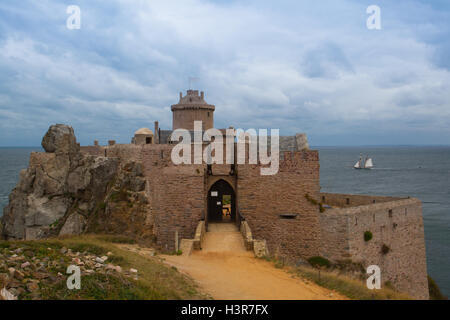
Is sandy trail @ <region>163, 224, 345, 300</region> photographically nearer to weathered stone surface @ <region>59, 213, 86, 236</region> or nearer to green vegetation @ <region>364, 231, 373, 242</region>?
green vegetation @ <region>364, 231, 373, 242</region>

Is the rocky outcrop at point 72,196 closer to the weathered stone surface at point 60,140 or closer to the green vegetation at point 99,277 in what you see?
the weathered stone surface at point 60,140

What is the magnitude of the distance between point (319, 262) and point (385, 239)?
14.5 feet

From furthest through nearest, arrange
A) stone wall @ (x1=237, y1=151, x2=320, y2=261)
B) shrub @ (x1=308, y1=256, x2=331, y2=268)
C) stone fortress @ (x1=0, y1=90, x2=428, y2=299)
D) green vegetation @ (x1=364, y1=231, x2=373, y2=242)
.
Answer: stone wall @ (x1=237, y1=151, x2=320, y2=261) < stone fortress @ (x1=0, y1=90, x2=428, y2=299) < green vegetation @ (x1=364, y1=231, x2=373, y2=242) < shrub @ (x1=308, y1=256, x2=331, y2=268)

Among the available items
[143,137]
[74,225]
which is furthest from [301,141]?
[74,225]

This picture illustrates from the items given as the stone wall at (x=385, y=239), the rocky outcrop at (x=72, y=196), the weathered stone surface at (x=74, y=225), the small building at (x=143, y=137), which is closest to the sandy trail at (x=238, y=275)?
the stone wall at (x=385, y=239)

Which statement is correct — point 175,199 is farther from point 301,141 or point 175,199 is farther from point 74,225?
point 301,141

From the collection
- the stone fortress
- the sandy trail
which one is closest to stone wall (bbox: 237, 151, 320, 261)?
the stone fortress

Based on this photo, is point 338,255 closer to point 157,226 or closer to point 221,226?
point 221,226

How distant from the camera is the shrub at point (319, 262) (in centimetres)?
2038

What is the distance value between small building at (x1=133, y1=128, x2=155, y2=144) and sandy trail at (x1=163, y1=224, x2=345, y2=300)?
14.7m

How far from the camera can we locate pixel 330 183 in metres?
89.1

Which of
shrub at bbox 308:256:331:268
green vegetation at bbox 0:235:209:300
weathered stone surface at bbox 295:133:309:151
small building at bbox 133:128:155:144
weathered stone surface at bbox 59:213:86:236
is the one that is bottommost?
shrub at bbox 308:256:331:268

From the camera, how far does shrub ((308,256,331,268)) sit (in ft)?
66.8
